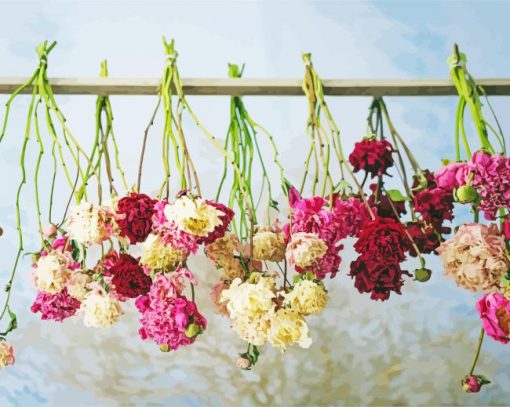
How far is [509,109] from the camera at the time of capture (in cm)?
212

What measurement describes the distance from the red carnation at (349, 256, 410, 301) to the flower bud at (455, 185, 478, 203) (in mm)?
141

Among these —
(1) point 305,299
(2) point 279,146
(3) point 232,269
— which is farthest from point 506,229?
(2) point 279,146

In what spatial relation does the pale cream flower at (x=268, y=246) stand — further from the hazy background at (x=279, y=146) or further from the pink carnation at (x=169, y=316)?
the hazy background at (x=279, y=146)

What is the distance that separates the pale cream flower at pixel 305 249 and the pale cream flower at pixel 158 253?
0.17m

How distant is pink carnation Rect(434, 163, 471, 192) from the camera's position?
1.13m

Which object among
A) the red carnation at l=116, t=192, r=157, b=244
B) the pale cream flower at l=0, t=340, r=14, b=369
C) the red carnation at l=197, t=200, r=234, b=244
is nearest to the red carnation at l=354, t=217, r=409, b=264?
the red carnation at l=197, t=200, r=234, b=244

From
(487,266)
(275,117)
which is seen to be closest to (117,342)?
(275,117)

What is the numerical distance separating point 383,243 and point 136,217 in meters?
0.38

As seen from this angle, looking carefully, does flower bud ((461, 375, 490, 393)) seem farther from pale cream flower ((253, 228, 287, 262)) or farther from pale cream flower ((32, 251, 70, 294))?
pale cream flower ((32, 251, 70, 294))

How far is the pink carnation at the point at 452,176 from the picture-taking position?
3.70 ft

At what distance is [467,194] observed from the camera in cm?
110

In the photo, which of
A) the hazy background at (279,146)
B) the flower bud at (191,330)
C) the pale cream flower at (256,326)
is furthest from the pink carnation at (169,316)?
the hazy background at (279,146)

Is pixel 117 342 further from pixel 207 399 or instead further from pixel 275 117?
pixel 275 117

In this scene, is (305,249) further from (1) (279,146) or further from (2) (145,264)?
(1) (279,146)
